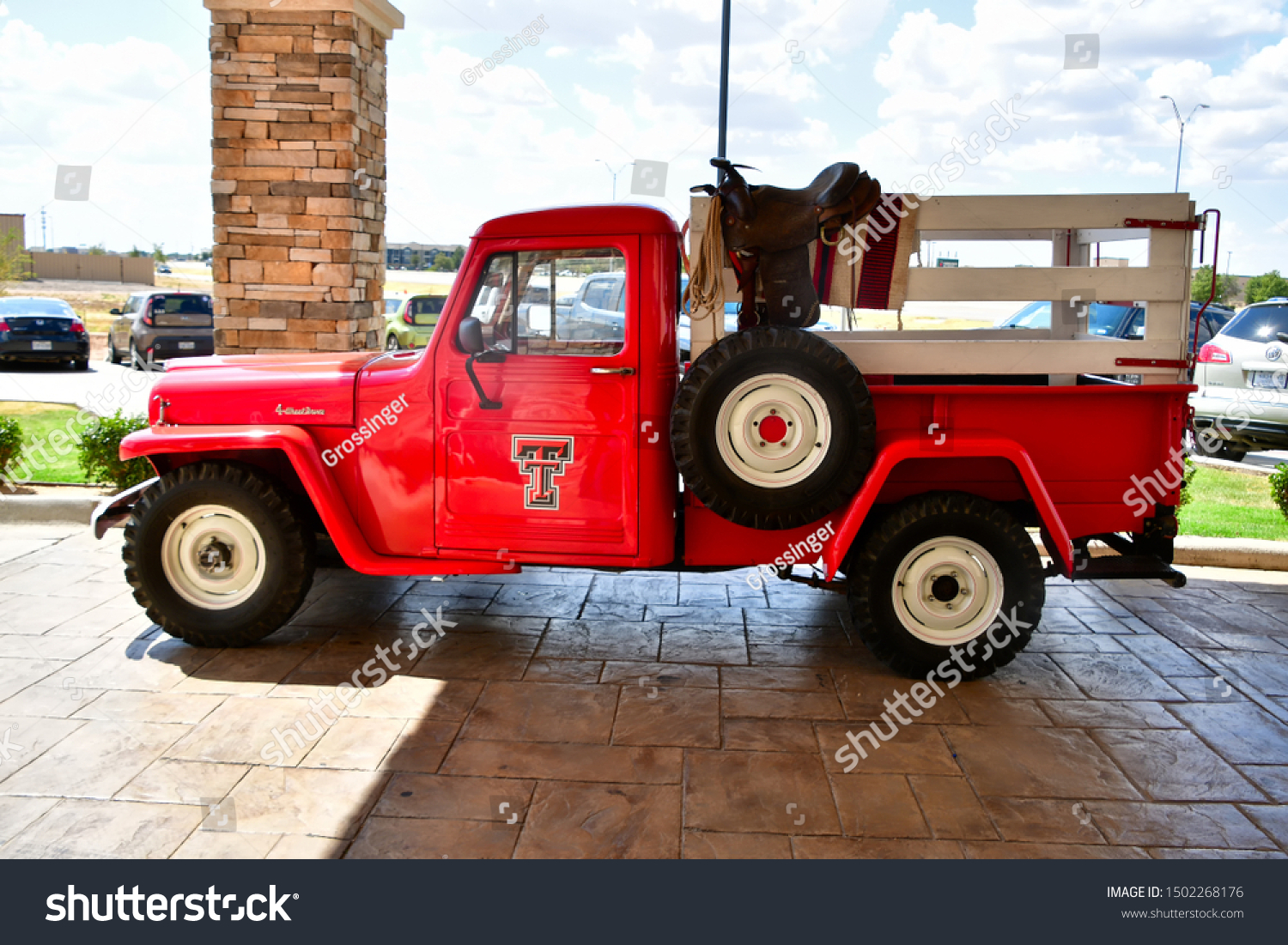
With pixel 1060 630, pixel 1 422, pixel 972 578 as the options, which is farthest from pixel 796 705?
pixel 1 422

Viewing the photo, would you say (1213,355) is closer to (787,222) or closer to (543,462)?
(787,222)

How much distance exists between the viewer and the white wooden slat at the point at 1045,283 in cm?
476

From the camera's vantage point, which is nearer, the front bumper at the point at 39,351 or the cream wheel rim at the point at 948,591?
the cream wheel rim at the point at 948,591

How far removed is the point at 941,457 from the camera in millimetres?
4754

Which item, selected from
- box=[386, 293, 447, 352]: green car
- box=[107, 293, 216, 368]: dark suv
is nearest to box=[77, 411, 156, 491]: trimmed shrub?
box=[107, 293, 216, 368]: dark suv

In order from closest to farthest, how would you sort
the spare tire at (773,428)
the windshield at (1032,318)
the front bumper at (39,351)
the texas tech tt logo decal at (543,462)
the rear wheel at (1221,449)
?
1. the spare tire at (773,428)
2. the texas tech tt logo decal at (543,462)
3. the rear wheel at (1221,449)
4. the windshield at (1032,318)
5. the front bumper at (39,351)

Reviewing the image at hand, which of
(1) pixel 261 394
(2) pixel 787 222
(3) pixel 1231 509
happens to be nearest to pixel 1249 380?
(3) pixel 1231 509

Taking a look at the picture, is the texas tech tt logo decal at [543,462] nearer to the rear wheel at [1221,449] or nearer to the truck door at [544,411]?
the truck door at [544,411]

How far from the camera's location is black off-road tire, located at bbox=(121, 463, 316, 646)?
5191 mm

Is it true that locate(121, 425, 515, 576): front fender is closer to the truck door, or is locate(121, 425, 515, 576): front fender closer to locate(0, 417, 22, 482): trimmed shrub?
the truck door

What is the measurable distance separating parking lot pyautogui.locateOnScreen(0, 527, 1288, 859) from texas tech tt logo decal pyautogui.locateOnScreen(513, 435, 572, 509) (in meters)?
0.86

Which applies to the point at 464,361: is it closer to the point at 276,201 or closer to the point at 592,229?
the point at 592,229

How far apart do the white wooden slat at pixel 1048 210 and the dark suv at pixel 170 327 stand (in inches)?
687

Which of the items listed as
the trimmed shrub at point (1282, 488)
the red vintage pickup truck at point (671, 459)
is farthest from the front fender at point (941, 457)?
the trimmed shrub at point (1282, 488)
